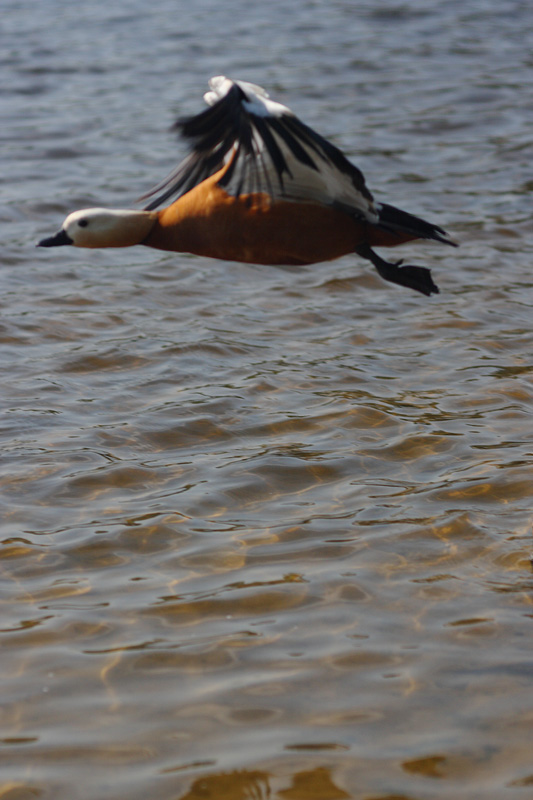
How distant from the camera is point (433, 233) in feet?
11.2

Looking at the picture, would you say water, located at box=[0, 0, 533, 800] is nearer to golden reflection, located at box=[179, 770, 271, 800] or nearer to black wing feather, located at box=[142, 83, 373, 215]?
golden reflection, located at box=[179, 770, 271, 800]

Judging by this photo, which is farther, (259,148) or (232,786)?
(259,148)

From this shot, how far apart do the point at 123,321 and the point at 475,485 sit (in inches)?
107

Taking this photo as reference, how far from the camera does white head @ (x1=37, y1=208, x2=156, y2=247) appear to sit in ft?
10.6

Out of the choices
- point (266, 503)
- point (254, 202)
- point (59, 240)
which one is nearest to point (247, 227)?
point (254, 202)

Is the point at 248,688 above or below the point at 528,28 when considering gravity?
below

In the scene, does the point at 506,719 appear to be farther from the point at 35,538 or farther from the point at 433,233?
the point at 35,538

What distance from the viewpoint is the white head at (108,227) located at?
3.22 meters

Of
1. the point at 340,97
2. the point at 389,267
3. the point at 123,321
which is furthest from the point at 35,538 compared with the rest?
the point at 340,97

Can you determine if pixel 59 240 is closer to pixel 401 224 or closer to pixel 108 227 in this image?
pixel 108 227

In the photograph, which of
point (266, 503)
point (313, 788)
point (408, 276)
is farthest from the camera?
point (266, 503)

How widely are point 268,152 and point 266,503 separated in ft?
5.27

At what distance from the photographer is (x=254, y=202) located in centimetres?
319

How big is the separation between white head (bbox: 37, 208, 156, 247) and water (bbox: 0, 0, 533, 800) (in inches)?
45.9
